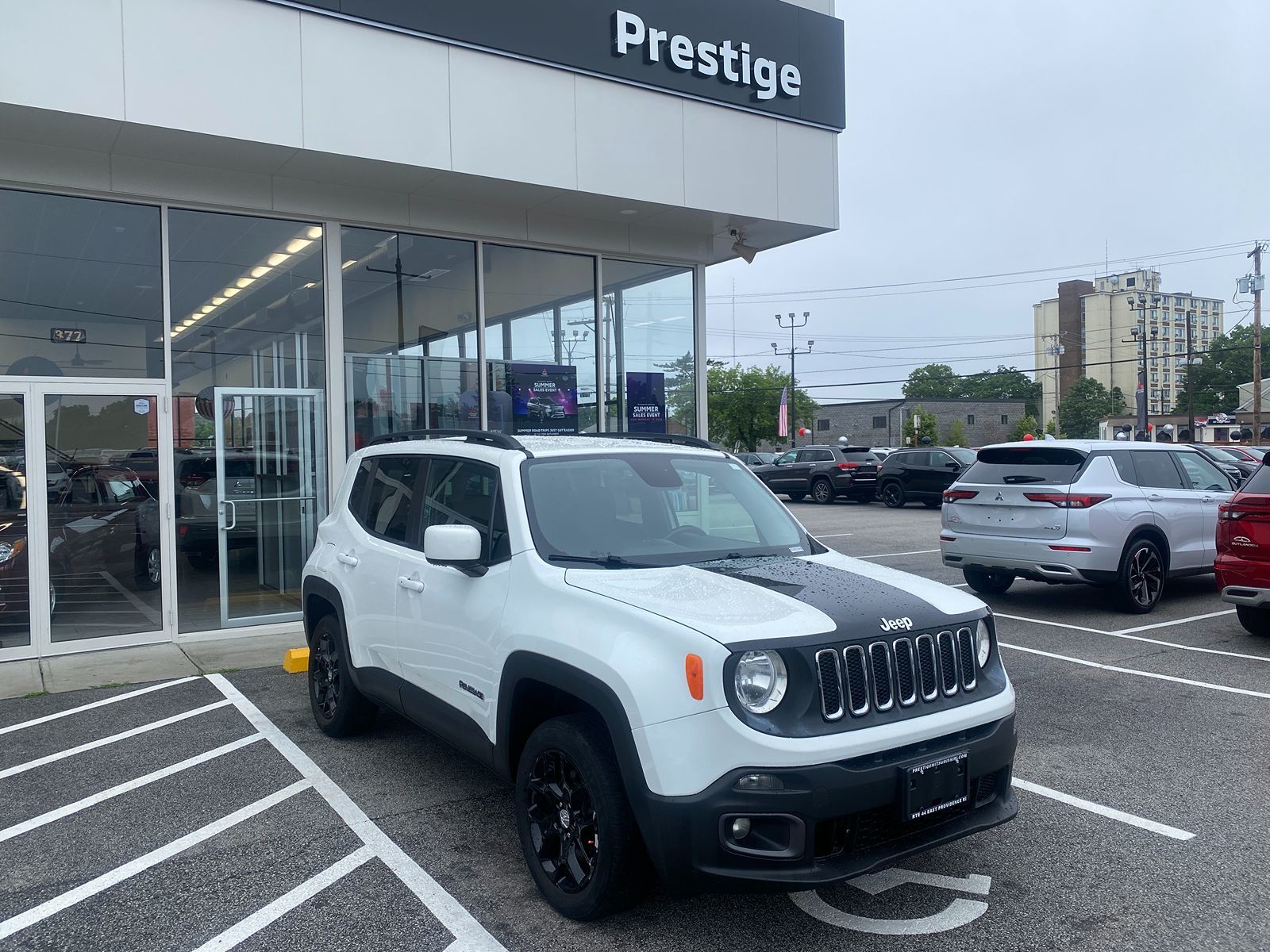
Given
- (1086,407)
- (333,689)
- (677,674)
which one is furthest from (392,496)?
(1086,407)

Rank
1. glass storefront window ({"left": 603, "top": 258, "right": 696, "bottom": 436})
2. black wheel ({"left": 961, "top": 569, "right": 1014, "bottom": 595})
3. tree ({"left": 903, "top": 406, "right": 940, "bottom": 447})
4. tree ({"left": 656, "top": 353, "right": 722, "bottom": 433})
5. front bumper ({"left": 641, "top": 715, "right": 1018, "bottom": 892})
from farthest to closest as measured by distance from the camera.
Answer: tree ({"left": 903, "top": 406, "right": 940, "bottom": 447}), tree ({"left": 656, "top": 353, "right": 722, "bottom": 433}), glass storefront window ({"left": 603, "top": 258, "right": 696, "bottom": 436}), black wheel ({"left": 961, "top": 569, "right": 1014, "bottom": 595}), front bumper ({"left": 641, "top": 715, "right": 1018, "bottom": 892})

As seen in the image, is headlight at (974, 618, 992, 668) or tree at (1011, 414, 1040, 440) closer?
headlight at (974, 618, 992, 668)

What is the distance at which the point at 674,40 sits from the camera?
10.8 m

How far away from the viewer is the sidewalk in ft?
25.4

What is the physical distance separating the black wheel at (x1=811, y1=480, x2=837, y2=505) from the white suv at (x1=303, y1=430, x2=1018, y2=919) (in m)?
23.4

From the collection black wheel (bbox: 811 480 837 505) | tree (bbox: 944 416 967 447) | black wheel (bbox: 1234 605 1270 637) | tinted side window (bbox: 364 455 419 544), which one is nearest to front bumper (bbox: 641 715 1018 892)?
tinted side window (bbox: 364 455 419 544)

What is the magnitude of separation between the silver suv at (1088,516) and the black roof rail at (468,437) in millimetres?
6308

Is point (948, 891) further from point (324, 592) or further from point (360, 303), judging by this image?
point (360, 303)

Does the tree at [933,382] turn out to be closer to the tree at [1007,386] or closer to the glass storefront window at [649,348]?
the tree at [1007,386]

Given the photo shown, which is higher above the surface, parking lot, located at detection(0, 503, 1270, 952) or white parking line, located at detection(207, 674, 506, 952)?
white parking line, located at detection(207, 674, 506, 952)

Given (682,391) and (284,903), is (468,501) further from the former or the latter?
(682,391)

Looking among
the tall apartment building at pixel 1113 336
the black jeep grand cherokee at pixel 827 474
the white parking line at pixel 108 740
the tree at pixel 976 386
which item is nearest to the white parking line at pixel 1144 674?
the white parking line at pixel 108 740

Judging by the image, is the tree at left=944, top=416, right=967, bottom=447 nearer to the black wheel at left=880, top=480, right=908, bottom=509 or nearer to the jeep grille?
the black wheel at left=880, top=480, right=908, bottom=509

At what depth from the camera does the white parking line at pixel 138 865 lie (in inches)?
151
